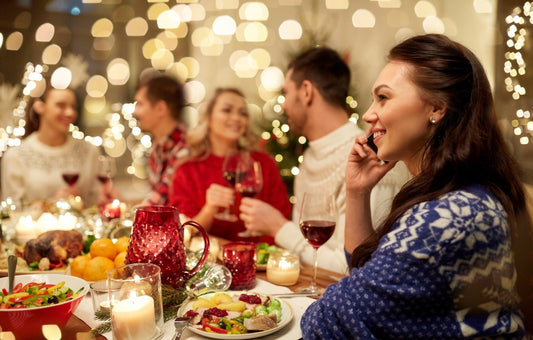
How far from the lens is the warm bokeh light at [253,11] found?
5000mm

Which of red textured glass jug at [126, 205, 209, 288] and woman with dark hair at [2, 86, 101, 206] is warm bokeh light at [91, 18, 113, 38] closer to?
woman with dark hair at [2, 86, 101, 206]

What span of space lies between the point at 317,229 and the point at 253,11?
4302 mm

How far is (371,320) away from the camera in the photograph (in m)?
0.88

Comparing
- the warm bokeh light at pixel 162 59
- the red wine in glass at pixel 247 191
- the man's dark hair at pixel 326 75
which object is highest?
the warm bokeh light at pixel 162 59

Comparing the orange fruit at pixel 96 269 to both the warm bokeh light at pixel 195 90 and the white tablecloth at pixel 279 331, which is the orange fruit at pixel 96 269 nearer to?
the white tablecloth at pixel 279 331

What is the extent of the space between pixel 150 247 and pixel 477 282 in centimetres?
73

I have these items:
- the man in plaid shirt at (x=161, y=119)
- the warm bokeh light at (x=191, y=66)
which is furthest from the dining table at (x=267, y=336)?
the warm bokeh light at (x=191, y=66)

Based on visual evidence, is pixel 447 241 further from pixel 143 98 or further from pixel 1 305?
pixel 143 98

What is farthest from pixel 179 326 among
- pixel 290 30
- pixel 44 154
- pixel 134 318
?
pixel 290 30

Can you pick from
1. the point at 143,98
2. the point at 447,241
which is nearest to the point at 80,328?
the point at 447,241

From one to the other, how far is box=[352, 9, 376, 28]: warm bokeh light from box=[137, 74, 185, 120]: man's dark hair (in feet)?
5.96

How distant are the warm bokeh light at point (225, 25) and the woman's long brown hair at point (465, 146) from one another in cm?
447

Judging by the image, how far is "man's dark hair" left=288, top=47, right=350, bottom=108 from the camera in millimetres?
2240

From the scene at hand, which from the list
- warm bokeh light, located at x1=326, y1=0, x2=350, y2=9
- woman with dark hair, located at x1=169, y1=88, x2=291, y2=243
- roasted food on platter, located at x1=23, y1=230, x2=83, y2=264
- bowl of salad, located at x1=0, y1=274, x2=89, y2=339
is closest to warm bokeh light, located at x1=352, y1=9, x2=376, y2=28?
warm bokeh light, located at x1=326, y1=0, x2=350, y2=9
